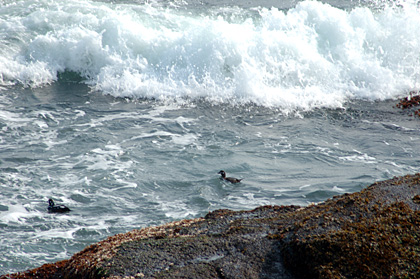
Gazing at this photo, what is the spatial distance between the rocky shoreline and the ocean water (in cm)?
226

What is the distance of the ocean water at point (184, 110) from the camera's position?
26.0 feet

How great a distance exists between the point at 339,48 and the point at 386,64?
1805 millimetres

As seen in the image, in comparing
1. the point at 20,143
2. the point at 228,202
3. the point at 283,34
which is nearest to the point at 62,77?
the point at 20,143

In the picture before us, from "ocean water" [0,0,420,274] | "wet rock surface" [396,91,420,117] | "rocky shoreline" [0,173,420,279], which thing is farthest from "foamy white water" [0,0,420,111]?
"rocky shoreline" [0,173,420,279]

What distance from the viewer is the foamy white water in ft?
46.7

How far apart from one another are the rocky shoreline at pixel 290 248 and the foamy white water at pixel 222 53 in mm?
9279

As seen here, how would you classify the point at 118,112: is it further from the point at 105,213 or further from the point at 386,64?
the point at 386,64

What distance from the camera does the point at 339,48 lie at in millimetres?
16547

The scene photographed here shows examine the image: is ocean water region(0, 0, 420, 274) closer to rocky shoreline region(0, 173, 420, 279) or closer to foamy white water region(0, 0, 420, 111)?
foamy white water region(0, 0, 420, 111)

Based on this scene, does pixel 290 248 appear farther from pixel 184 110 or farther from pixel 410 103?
pixel 410 103

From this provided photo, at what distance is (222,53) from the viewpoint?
1554 cm

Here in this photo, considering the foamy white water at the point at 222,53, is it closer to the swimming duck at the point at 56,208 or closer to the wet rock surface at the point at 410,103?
the wet rock surface at the point at 410,103

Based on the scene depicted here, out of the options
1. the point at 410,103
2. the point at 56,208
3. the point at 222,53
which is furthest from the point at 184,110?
the point at 410,103

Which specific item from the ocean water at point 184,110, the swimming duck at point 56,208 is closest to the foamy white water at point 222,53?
the ocean water at point 184,110
